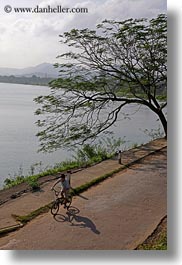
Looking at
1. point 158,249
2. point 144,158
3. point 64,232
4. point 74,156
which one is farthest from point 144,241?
point 74,156

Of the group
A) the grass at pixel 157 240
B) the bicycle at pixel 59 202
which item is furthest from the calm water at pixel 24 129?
the grass at pixel 157 240

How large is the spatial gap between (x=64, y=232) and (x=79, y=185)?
1325mm

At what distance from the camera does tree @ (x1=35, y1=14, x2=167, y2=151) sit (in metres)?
5.41

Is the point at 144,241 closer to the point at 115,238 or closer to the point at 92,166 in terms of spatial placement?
the point at 115,238

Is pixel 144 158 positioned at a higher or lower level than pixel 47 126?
lower

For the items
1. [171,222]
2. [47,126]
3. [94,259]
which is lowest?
[94,259]

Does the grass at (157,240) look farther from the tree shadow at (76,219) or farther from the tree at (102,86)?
the tree at (102,86)

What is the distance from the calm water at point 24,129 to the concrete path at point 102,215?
0.59 metres

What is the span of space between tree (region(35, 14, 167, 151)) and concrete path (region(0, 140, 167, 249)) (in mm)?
972

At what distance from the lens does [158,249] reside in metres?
3.21

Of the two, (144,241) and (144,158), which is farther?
(144,158)

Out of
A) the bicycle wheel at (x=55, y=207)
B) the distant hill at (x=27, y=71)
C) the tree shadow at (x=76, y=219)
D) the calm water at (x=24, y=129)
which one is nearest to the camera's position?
the tree shadow at (x=76, y=219)

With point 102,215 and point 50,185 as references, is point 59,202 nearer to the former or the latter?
point 102,215

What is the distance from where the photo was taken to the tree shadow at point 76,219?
3722 mm
